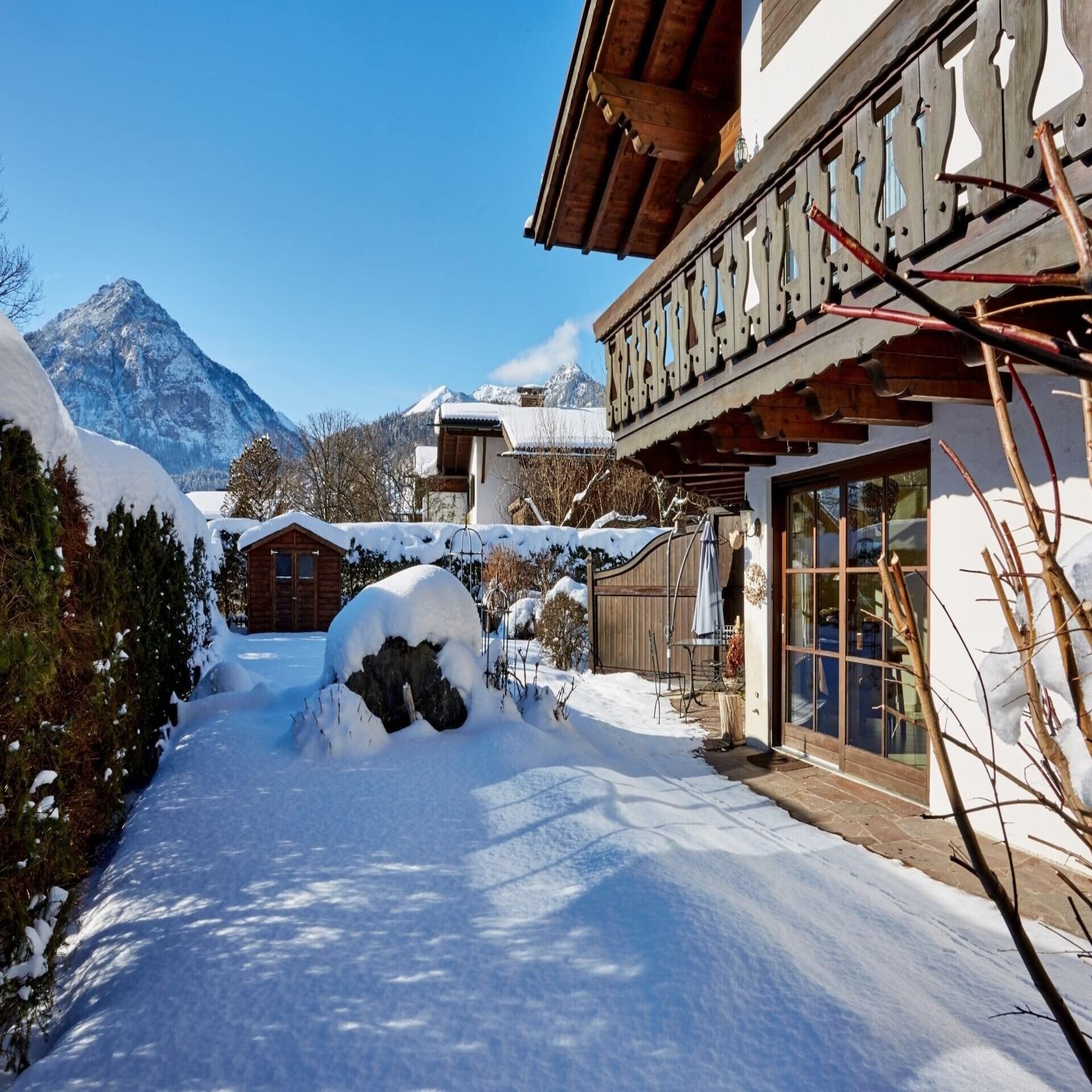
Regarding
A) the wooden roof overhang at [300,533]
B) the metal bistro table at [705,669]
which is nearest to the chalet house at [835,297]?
the metal bistro table at [705,669]

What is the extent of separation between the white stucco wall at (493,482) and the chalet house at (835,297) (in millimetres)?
12870

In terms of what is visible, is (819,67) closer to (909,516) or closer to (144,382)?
(909,516)

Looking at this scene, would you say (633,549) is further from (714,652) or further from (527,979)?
(527,979)

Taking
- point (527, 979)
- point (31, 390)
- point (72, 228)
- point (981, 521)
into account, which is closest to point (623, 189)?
point (981, 521)

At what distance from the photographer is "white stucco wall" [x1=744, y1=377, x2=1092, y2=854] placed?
3486mm

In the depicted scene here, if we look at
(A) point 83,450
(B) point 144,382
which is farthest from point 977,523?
(B) point 144,382

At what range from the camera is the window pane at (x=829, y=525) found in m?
5.47


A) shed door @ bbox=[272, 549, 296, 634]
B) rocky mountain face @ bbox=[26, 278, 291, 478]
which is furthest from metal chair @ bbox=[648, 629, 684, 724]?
Result: rocky mountain face @ bbox=[26, 278, 291, 478]

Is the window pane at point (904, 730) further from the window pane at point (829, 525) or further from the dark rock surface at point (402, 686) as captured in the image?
the dark rock surface at point (402, 686)

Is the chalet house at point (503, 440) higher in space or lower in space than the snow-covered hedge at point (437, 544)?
higher

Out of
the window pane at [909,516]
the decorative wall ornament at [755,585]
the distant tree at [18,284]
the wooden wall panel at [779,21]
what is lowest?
the decorative wall ornament at [755,585]

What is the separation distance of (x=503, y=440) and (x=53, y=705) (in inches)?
727

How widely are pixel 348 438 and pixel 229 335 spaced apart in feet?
19.6

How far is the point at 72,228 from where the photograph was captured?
22031 millimetres
